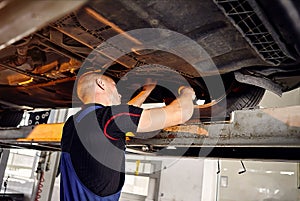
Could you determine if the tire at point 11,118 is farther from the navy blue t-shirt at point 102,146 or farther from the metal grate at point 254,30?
the metal grate at point 254,30

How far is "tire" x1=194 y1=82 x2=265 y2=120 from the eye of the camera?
141cm

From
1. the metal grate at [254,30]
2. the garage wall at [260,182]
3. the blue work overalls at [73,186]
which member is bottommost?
the blue work overalls at [73,186]

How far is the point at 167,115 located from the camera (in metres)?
1.22

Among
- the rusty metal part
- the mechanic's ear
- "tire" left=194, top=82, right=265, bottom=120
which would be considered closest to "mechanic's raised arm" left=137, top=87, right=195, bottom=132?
"tire" left=194, top=82, right=265, bottom=120

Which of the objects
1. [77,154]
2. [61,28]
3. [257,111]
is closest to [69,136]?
[77,154]

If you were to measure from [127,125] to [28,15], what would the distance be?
663mm

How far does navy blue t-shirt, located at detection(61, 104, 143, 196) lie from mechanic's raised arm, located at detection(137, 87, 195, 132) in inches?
1.4

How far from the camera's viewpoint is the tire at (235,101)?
4.64ft

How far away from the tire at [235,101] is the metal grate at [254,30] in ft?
1.10

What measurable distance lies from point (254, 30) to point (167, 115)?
47 centimetres

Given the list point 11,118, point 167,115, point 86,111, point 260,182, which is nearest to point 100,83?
Answer: point 86,111

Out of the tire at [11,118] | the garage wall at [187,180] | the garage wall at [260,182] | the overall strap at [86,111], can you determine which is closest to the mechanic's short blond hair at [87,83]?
the overall strap at [86,111]

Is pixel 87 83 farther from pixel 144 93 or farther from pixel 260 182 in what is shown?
pixel 260 182

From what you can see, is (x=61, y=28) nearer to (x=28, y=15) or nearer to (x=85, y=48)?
(x=85, y=48)
